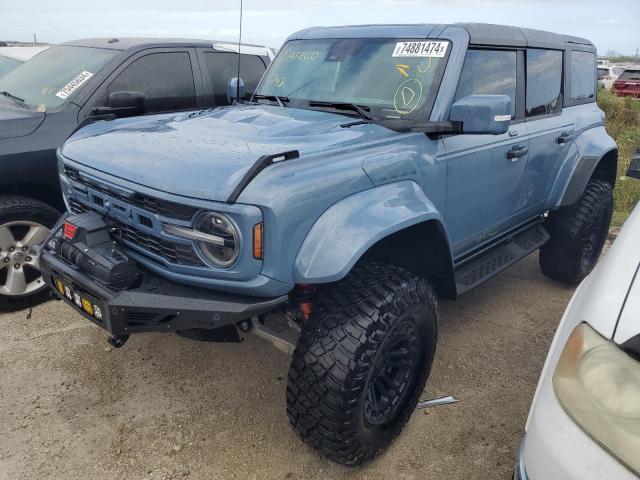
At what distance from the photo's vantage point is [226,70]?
5.10 m

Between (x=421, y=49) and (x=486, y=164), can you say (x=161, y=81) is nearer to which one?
(x=421, y=49)

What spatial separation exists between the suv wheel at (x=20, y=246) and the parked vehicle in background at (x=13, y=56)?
2.60 metres

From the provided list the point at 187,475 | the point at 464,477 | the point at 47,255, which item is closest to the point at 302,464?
the point at 187,475

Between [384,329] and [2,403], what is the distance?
6.90ft

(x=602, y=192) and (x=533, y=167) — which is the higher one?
(x=533, y=167)

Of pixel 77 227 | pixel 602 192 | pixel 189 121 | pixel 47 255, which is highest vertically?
pixel 189 121

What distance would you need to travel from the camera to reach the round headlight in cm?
210

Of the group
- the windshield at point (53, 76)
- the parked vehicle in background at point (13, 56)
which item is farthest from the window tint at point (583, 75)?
the parked vehicle in background at point (13, 56)

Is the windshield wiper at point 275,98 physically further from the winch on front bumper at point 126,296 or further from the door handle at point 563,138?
the door handle at point 563,138

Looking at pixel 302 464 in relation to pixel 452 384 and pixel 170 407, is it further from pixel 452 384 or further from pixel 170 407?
pixel 452 384

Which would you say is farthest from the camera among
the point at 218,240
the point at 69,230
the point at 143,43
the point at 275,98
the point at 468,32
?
the point at 143,43

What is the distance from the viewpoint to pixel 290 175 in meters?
2.20

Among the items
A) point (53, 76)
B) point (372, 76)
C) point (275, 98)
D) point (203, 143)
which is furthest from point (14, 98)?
point (372, 76)

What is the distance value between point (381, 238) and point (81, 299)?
1308 millimetres
